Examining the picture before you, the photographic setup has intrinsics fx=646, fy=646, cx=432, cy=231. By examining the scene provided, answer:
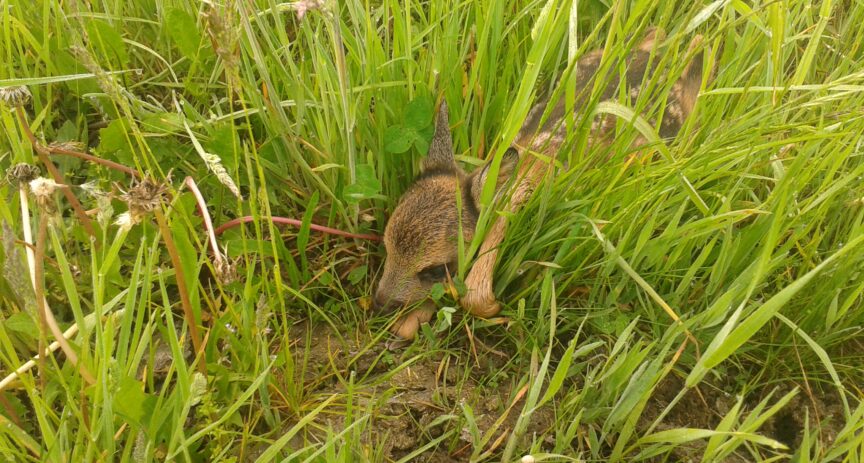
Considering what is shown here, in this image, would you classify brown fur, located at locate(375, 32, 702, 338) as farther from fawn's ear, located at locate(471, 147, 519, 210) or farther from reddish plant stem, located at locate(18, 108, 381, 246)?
reddish plant stem, located at locate(18, 108, 381, 246)

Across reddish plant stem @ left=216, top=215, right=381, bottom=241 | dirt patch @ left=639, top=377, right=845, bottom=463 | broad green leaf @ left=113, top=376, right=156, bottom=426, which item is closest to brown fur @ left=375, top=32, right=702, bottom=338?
reddish plant stem @ left=216, top=215, right=381, bottom=241

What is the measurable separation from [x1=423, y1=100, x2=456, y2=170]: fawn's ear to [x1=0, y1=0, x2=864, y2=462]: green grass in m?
0.06

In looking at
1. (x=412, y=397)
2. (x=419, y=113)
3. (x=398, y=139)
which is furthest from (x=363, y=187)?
(x=412, y=397)

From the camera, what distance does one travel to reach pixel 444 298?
2559mm

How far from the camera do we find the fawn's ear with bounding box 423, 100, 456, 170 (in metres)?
2.57

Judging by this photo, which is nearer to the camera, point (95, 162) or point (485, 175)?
point (95, 162)

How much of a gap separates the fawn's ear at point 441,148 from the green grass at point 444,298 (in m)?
0.06

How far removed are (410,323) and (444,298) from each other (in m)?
0.18

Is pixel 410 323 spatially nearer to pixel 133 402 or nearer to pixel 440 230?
pixel 440 230

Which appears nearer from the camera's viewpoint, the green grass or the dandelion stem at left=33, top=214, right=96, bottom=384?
the dandelion stem at left=33, top=214, right=96, bottom=384

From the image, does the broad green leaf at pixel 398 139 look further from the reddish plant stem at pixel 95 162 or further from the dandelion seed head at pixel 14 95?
the dandelion seed head at pixel 14 95

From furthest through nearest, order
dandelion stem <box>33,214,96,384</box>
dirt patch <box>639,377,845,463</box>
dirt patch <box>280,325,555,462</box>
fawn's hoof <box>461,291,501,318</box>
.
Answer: fawn's hoof <box>461,291,501,318</box> → dirt patch <box>639,377,845,463</box> → dirt patch <box>280,325,555,462</box> → dandelion stem <box>33,214,96,384</box>

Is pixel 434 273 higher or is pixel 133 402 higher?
pixel 133 402

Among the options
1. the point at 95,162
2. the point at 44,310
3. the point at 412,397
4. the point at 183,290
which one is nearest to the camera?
the point at 44,310
